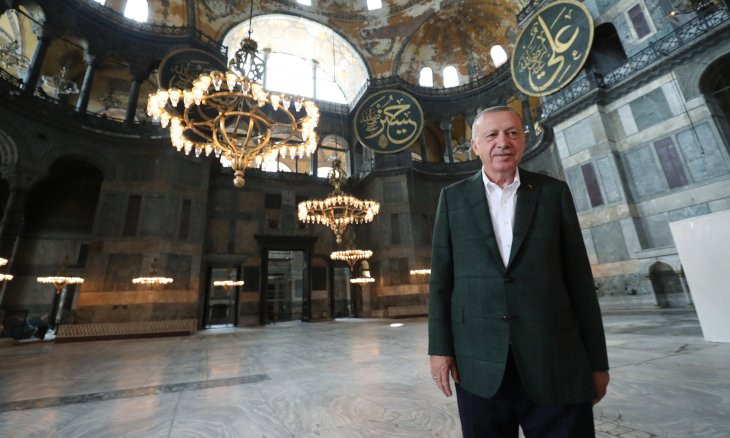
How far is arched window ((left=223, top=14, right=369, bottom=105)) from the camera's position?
52.1 feet

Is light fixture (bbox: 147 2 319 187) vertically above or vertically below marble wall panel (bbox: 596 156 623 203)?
above

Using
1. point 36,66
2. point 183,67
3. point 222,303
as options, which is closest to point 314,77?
point 183,67

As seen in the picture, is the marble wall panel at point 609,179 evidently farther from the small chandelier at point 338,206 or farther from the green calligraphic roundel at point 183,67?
the green calligraphic roundel at point 183,67

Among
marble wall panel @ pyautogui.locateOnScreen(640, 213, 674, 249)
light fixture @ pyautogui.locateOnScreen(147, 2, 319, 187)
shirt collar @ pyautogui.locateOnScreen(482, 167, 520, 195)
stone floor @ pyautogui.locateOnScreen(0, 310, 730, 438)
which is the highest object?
light fixture @ pyautogui.locateOnScreen(147, 2, 319, 187)

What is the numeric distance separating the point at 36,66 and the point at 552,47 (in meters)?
16.3

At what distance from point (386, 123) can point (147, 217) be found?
965cm

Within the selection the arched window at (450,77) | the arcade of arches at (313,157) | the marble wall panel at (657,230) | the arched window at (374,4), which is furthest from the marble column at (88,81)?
the marble wall panel at (657,230)

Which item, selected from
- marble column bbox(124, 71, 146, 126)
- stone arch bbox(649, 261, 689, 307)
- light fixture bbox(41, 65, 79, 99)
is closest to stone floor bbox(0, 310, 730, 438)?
stone arch bbox(649, 261, 689, 307)

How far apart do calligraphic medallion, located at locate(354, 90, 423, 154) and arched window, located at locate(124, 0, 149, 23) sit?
9241 mm

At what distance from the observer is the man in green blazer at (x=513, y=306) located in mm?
897

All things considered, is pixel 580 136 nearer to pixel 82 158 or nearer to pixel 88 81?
pixel 82 158

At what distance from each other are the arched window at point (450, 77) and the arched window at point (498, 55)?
1900 mm

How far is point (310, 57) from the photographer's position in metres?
17.6

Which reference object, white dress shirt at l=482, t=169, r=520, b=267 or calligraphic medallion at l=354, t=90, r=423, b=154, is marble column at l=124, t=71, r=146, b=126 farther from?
white dress shirt at l=482, t=169, r=520, b=267
